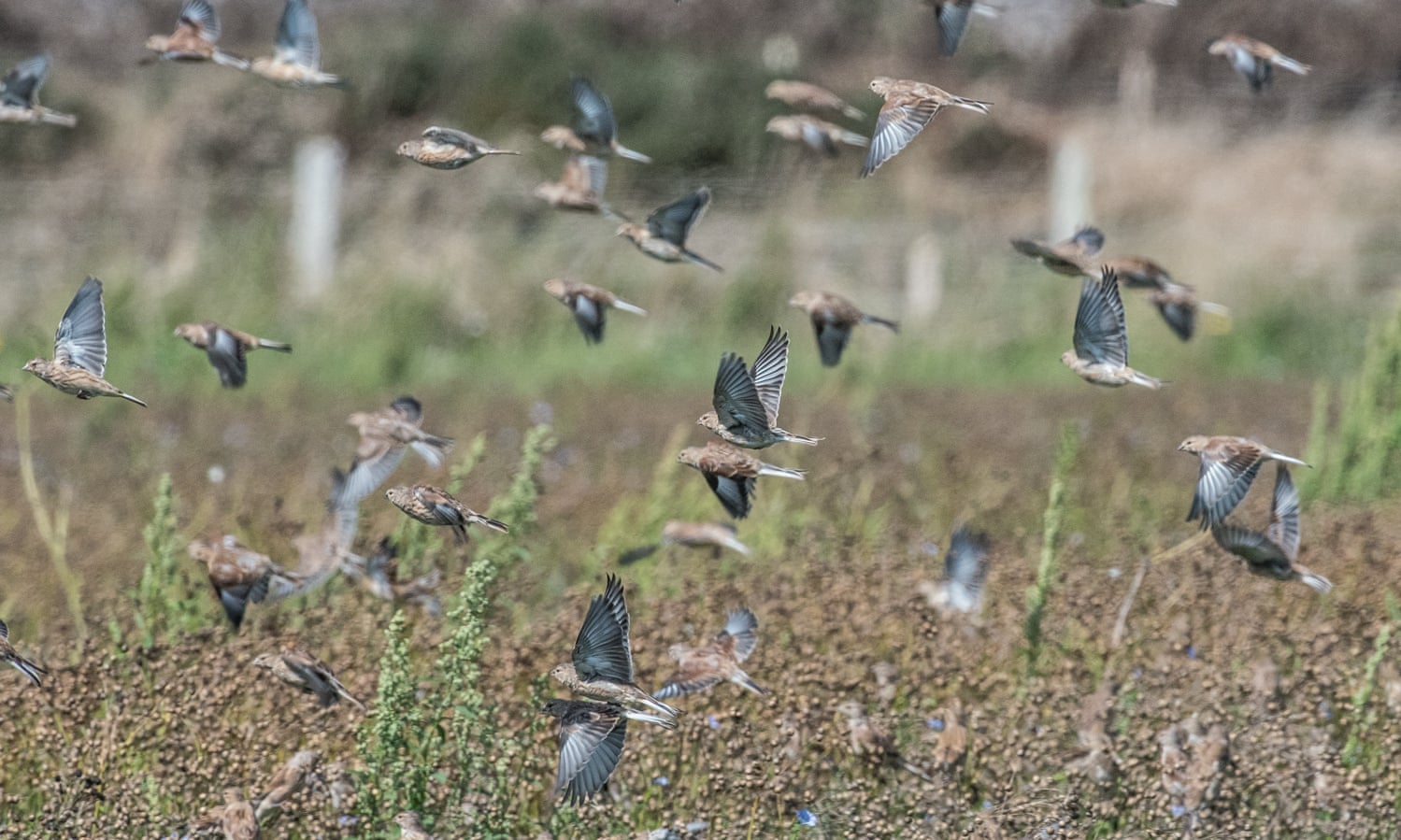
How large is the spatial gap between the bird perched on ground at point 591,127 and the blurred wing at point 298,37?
1.88ft

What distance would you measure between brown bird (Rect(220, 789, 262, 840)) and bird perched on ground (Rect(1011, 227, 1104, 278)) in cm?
193

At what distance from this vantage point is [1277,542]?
4.09m

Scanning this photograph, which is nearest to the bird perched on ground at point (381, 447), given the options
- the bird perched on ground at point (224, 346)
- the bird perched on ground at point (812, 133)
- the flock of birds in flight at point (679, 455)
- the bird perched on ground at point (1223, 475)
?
the flock of birds in flight at point (679, 455)

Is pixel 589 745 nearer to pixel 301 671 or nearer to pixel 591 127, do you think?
pixel 301 671

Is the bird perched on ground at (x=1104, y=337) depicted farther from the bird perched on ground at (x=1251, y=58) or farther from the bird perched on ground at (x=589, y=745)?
the bird perched on ground at (x=589, y=745)

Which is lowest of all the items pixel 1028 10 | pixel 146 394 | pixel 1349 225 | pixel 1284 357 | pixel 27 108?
pixel 1028 10

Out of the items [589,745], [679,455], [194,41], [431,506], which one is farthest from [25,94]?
[589,745]

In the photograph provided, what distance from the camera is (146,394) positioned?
9.26 metres

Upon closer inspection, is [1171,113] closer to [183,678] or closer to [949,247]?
[949,247]

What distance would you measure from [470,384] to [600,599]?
8129mm

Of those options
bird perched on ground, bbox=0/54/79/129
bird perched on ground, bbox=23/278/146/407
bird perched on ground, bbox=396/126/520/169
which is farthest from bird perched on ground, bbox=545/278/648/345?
bird perched on ground, bbox=0/54/79/129

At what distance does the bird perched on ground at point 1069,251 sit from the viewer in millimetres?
4113

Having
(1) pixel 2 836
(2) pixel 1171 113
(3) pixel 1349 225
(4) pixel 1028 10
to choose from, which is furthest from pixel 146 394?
(4) pixel 1028 10

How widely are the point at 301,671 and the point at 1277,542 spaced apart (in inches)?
80.0
